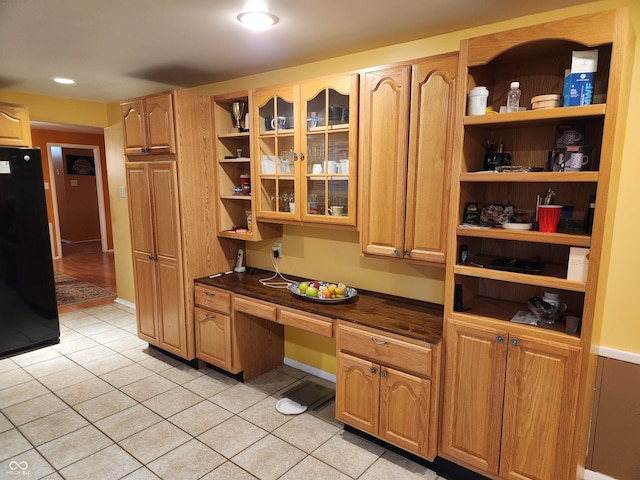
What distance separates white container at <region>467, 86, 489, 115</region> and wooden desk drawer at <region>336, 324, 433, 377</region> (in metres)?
1.18

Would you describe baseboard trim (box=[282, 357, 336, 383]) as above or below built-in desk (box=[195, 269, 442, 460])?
below

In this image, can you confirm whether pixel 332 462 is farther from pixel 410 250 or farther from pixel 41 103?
pixel 41 103

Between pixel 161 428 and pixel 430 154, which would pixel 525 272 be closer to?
pixel 430 154

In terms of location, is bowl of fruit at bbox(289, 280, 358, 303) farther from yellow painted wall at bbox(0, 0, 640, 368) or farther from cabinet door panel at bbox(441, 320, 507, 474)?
cabinet door panel at bbox(441, 320, 507, 474)

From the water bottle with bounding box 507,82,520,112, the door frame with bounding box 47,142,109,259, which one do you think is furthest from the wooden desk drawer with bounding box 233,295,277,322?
the door frame with bounding box 47,142,109,259

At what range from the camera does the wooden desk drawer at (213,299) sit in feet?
9.72

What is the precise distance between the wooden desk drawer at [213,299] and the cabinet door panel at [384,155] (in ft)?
4.05

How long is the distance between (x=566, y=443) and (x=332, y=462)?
1.20 meters

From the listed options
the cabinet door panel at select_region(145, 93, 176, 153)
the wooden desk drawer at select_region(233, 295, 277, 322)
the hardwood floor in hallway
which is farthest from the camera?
the hardwood floor in hallway

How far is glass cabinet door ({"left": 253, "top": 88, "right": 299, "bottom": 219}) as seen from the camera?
270 cm


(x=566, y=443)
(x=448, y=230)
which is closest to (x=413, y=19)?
(x=448, y=230)

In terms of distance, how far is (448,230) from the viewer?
201cm

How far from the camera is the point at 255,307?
2779 mm

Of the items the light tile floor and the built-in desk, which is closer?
the built-in desk
